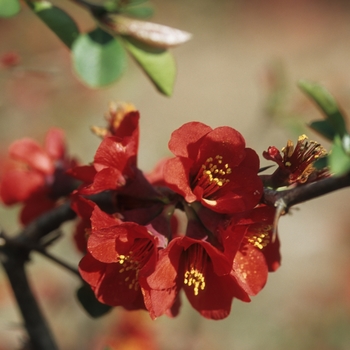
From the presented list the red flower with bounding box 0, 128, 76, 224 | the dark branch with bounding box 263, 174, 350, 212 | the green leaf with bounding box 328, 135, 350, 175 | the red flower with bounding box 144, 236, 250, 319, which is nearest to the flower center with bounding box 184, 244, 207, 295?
the red flower with bounding box 144, 236, 250, 319

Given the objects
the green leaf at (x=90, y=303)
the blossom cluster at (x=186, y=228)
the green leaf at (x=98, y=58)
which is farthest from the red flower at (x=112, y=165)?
the green leaf at (x=90, y=303)

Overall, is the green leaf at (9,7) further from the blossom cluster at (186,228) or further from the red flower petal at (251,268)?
the red flower petal at (251,268)

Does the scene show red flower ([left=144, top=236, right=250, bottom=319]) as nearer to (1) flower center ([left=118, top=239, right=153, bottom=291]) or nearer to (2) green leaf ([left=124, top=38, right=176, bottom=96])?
(1) flower center ([left=118, top=239, right=153, bottom=291])

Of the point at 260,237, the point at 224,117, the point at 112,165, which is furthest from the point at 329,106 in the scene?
the point at 224,117

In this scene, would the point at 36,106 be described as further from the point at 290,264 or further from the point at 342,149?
the point at 342,149

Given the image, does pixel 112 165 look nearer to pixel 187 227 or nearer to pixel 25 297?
→ pixel 187 227

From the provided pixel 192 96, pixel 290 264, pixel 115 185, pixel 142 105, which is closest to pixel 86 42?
pixel 115 185
